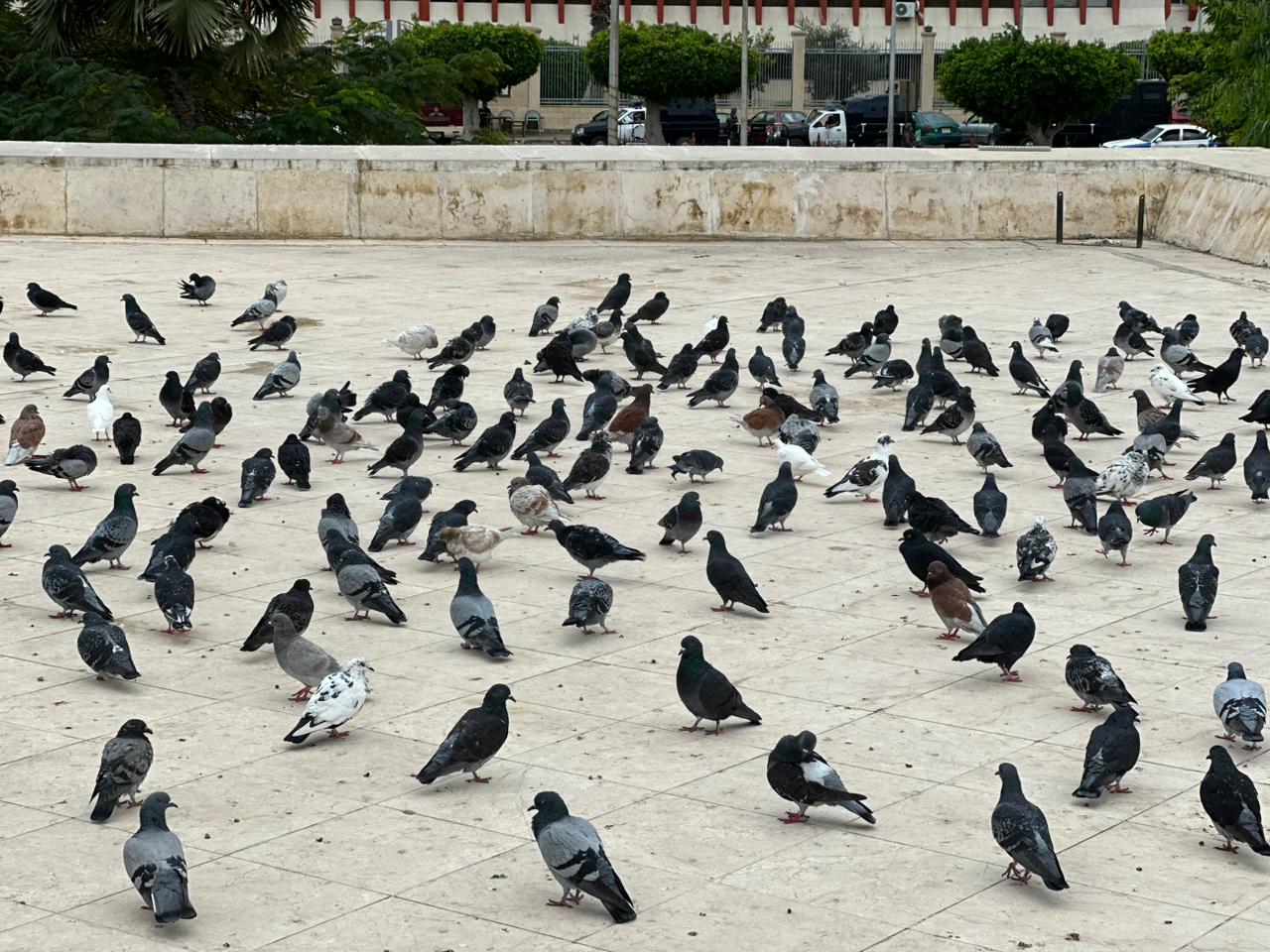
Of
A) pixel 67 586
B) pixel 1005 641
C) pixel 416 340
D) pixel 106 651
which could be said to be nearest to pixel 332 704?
pixel 106 651

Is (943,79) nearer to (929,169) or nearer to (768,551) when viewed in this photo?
(929,169)

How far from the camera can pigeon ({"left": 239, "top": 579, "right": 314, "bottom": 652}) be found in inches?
375

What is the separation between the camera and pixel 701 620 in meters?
10.5

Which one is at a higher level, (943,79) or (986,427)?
(943,79)

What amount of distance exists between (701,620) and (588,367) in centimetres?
787

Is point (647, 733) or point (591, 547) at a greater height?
point (591, 547)

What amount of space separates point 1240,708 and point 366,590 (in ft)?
14.5

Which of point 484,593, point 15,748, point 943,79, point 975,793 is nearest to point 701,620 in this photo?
point 484,593

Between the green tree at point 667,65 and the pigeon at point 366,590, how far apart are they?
50824mm

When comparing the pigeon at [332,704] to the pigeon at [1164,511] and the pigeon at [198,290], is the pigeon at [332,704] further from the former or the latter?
the pigeon at [198,290]

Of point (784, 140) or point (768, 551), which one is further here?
point (784, 140)

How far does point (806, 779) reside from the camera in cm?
755

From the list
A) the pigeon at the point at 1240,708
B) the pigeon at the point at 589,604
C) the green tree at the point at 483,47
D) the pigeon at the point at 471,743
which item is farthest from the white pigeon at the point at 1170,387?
the green tree at the point at 483,47

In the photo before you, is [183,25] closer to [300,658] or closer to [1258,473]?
[1258,473]
